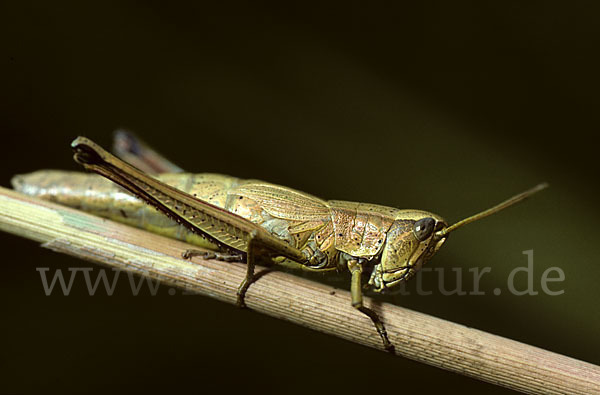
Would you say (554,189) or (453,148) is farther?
(453,148)

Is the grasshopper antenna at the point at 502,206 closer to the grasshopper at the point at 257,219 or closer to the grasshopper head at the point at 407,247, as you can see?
the grasshopper at the point at 257,219

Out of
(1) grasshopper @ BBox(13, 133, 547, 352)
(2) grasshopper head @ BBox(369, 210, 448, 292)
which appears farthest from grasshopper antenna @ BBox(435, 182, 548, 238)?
(2) grasshopper head @ BBox(369, 210, 448, 292)

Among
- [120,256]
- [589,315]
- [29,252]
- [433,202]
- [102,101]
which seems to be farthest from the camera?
[102,101]

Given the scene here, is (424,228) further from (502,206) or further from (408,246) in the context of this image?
(502,206)

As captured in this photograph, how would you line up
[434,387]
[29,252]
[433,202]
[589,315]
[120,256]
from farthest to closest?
[433,202] < [29,252] < [434,387] < [589,315] < [120,256]

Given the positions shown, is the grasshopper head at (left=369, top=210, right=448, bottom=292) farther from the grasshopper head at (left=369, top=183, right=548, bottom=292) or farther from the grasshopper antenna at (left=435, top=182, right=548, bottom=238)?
the grasshopper antenna at (left=435, top=182, right=548, bottom=238)

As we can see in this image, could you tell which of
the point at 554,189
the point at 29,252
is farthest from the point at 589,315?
the point at 29,252

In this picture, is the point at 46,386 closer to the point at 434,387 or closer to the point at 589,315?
the point at 434,387
